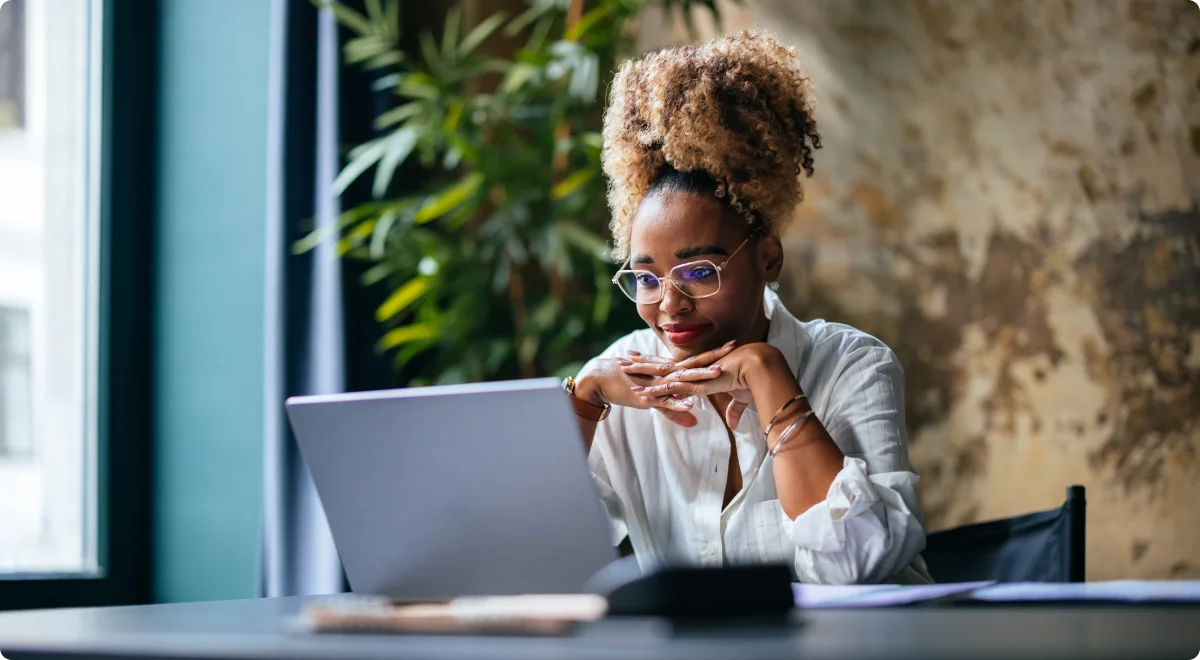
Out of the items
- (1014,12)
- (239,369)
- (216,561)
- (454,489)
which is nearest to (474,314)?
(239,369)

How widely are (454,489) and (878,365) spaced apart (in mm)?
843

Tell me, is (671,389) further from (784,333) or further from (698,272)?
(784,333)

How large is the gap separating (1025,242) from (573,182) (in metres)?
0.98

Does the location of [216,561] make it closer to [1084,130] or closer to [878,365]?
[878,365]

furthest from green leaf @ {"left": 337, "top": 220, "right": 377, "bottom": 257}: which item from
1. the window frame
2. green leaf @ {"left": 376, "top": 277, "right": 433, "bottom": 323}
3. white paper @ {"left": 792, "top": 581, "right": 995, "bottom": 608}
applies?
white paper @ {"left": 792, "top": 581, "right": 995, "bottom": 608}

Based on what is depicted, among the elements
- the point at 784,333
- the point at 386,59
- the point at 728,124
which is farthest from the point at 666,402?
the point at 386,59

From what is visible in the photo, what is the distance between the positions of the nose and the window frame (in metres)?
1.77

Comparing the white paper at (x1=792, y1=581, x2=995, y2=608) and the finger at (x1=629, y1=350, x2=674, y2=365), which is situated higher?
the finger at (x1=629, y1=350, x2=674, y2=365)

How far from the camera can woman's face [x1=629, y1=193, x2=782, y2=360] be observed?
1652 millimetres

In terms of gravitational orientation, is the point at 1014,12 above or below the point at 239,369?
above

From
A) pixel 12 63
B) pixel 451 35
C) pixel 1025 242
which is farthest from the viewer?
pixel 451 35

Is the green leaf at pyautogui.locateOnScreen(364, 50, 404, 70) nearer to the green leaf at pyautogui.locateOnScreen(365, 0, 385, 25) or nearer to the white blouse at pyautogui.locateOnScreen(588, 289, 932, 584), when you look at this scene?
the green leaf at pyautogui.locateOnScreen(365, 0, 385, 25)

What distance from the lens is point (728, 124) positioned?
1.71 metres

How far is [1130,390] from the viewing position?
94.0 inches
